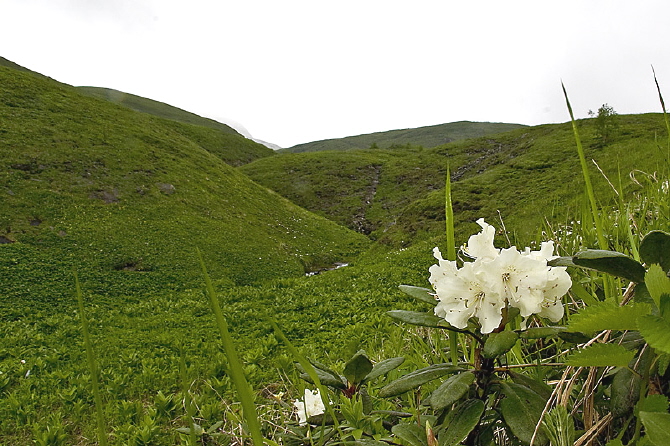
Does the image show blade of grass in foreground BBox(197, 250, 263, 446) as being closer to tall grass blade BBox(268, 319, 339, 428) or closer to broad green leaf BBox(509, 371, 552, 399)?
tall grass blade BBox(268, 319, 339, 428)

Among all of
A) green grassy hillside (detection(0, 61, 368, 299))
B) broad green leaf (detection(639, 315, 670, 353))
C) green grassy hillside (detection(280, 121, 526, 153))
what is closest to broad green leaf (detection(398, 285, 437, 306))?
broad green leaf (detection(639, 315, 670, 353))

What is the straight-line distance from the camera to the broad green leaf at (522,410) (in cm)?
92

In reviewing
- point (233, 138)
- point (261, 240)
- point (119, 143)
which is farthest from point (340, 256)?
point (233, 138)

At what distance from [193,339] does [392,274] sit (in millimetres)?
5474

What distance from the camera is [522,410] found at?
0.96m

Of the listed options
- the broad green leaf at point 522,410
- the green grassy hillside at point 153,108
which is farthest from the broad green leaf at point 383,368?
the green grassy hillside at point 153,108

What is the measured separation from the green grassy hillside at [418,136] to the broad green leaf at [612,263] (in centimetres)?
13769

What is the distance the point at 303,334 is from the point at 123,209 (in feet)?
51.0

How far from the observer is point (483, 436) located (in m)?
1.06

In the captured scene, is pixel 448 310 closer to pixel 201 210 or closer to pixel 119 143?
pixel 201 210

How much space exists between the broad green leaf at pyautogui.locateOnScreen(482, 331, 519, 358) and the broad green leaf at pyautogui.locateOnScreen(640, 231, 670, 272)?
1.03 feet

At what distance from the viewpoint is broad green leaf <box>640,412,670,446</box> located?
1.95 ft

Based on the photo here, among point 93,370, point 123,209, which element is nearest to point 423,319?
point 93,370

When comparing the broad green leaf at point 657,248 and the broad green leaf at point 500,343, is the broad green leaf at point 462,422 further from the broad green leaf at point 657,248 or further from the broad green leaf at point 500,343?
the broad green leaf at point 657,248
